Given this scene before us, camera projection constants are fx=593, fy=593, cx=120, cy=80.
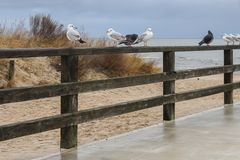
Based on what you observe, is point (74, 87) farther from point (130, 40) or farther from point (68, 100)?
point (130, 40)

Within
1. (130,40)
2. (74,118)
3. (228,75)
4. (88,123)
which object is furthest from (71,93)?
(228,75)

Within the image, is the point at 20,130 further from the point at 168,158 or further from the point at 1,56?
the point at 168,158

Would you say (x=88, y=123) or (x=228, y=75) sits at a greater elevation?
(x=228, y=75)

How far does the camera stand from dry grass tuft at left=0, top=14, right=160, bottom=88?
19419mm

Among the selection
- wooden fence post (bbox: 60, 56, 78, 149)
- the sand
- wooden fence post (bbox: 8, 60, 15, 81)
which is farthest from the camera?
wooden fence post (bbox: 8, 60, 15, 81)

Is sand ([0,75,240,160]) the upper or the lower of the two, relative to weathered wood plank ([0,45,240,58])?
lower

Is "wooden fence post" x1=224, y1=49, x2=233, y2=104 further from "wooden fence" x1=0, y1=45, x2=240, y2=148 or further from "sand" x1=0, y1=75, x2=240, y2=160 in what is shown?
"wooden fence" x1=0, y1=45, x2=240, y2=148

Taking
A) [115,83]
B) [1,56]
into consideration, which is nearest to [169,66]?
[115,83]

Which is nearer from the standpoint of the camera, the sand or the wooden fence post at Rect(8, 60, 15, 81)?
the sand

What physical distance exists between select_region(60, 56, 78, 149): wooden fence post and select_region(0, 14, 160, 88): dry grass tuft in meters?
10.8

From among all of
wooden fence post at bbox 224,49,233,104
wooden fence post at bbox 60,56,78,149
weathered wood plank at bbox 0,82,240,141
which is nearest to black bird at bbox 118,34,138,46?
weathered wood plank at bbox 0,82,240,141

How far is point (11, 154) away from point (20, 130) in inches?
85.9

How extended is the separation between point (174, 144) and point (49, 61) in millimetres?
14341

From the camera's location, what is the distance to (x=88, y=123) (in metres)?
12.0
